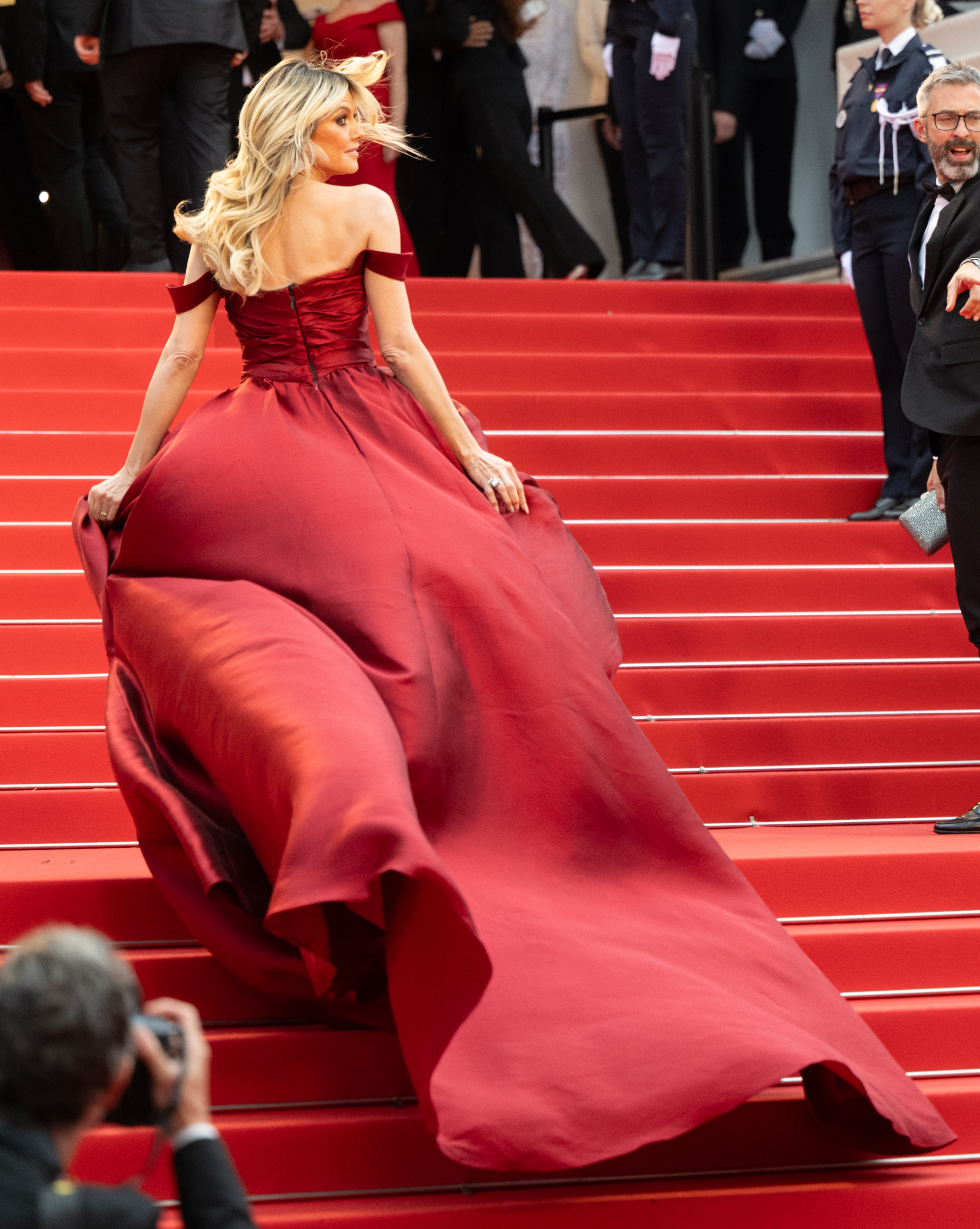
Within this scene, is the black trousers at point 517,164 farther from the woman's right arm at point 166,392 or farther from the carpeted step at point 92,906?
the carpeted step at point 92,906

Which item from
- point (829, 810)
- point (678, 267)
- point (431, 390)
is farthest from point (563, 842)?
point (678, 267)

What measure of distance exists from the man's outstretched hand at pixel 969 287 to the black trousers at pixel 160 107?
310 centimetres

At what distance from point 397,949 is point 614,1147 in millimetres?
396

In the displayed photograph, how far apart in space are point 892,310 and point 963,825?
2007 millimetres

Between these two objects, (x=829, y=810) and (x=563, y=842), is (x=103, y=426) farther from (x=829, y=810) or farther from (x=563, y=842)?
(x=563, y=842)

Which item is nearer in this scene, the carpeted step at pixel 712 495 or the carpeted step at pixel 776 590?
the carpeted step at pixel 776 590

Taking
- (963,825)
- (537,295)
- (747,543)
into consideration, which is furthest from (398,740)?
(537,295)

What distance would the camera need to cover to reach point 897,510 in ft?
15.7

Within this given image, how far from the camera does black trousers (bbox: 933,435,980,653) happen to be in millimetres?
3381

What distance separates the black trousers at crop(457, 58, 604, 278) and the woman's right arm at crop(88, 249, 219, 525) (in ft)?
11.3

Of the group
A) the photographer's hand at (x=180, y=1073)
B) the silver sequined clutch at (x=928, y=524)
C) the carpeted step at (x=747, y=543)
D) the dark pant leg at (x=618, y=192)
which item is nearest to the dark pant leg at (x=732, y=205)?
the dark pant leg at (x=618, y=192)

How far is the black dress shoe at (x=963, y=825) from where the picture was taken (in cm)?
337

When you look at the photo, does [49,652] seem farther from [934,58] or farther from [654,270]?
[654,270]

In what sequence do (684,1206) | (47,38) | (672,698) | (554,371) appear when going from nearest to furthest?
(684,1206) < (672,698) < (554,371) < (47,38)
